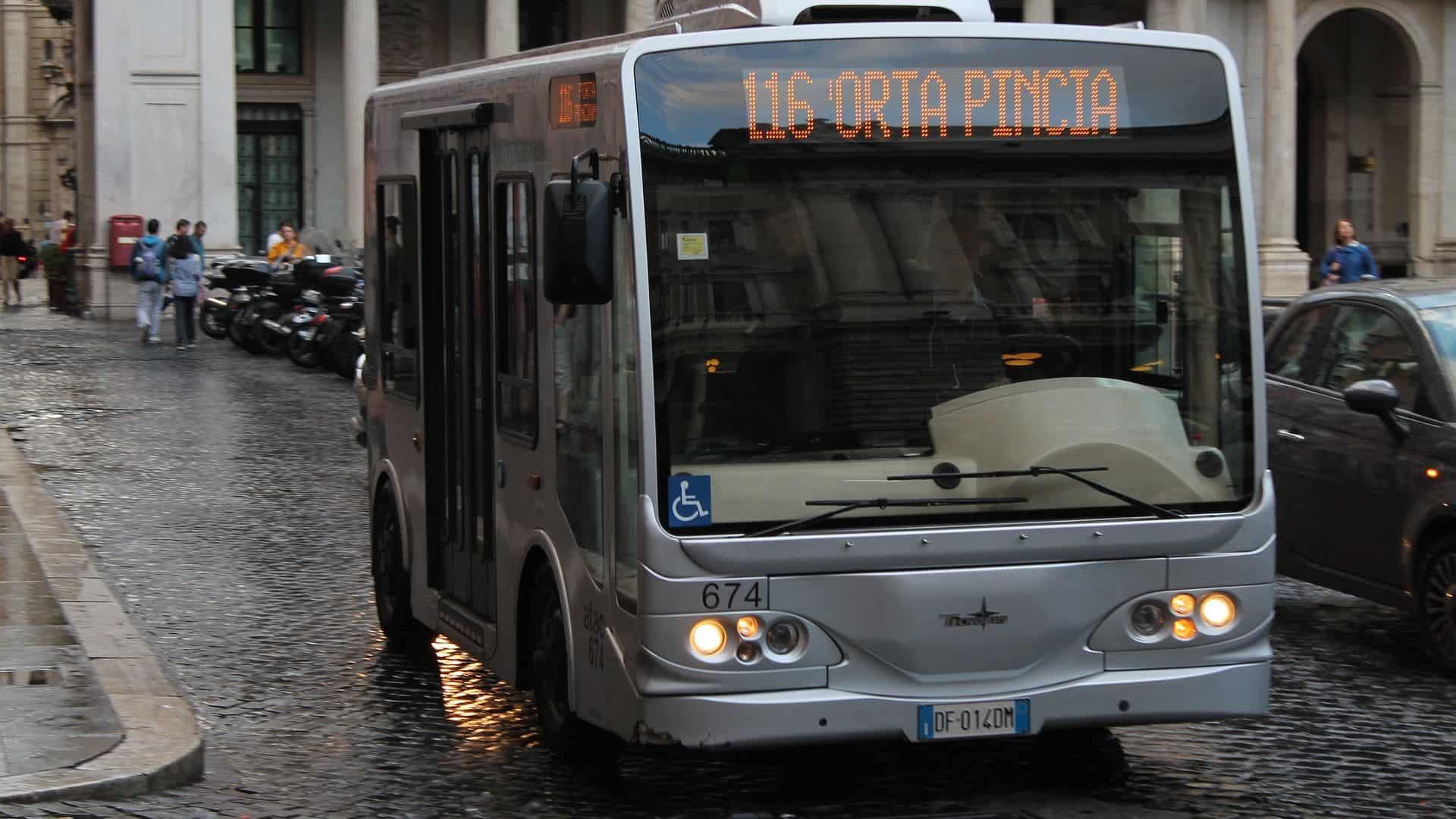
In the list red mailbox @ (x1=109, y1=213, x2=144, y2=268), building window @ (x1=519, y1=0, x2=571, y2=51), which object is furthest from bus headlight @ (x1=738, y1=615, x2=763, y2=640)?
building window @ (x1=519, y1=0, x2=571, y2=51)

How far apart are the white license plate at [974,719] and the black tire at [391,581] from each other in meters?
3.39

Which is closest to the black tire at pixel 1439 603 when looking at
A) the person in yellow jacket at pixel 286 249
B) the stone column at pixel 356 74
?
the person in yellow jacket at pixel 286 249

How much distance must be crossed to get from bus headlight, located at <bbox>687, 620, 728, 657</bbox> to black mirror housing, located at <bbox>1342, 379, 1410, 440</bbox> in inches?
157

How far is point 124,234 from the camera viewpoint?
37.1 meters

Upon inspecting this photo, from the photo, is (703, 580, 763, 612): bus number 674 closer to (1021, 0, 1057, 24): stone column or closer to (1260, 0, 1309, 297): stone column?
(1260, 0, 1309, 297): stone column

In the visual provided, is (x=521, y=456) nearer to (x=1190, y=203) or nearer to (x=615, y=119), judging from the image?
(x=615, y=119)

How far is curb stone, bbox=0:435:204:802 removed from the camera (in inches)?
253

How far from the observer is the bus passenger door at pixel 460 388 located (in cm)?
763

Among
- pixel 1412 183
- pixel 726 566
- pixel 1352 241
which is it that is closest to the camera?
pixel 726 566

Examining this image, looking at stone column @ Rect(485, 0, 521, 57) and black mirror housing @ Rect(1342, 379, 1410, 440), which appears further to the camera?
stone column @ Rect(485, 0, 521, 57)

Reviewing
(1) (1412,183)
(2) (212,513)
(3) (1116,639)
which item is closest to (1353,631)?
(3) (1116,639)

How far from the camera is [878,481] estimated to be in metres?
6.03

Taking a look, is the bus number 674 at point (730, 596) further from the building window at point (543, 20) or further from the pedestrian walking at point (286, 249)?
the building window at point (543, 20)

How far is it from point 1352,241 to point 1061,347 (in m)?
20.1
